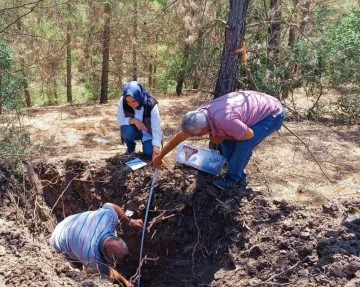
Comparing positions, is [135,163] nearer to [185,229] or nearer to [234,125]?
[185,229]

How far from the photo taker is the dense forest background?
445 cm

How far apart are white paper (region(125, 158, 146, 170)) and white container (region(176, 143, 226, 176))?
40 cm

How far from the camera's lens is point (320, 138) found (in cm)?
613

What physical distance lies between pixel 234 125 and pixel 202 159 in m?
0.92

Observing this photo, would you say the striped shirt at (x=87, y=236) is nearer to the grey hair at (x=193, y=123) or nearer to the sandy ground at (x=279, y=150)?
the grey hair at (x=193, y=123)

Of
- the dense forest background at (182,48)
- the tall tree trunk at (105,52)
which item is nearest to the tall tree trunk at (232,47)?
the dense forest background at (182,48)

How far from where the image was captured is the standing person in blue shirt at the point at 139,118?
396cm

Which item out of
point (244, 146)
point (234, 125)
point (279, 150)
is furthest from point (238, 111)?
point (279, 150)

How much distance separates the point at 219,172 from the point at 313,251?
1.32 meters

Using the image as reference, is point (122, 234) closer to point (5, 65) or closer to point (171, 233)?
point (171, 233)

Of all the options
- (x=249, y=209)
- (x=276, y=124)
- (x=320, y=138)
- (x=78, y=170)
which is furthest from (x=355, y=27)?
(x=78, y=170)

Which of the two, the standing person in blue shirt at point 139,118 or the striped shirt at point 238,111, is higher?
the striped shirt at point 238,111

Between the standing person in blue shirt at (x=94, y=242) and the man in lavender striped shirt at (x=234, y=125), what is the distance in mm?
758

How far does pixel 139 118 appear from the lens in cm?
423
